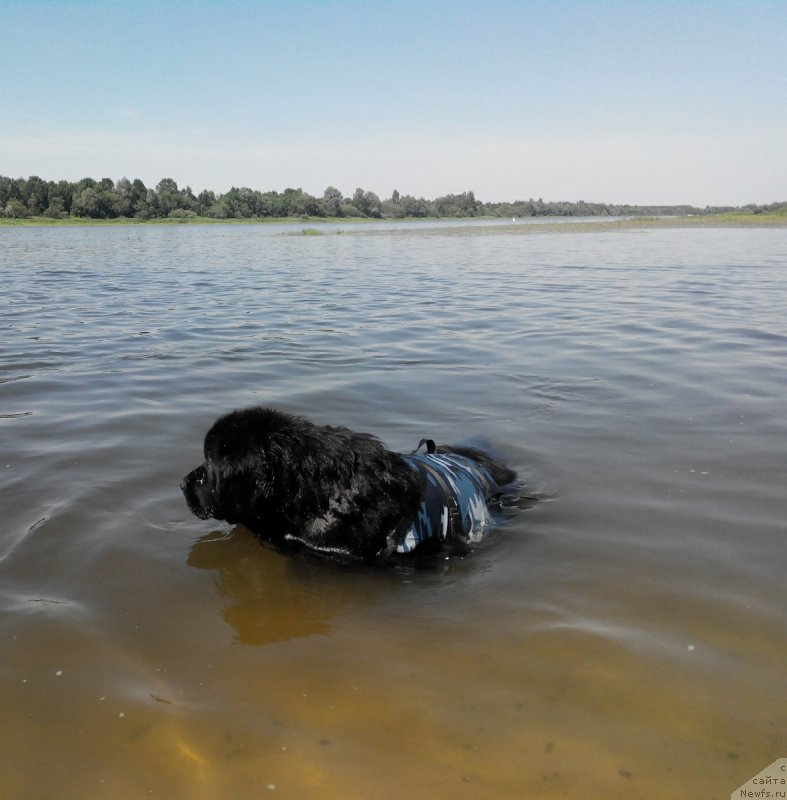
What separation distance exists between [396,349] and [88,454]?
192 inches

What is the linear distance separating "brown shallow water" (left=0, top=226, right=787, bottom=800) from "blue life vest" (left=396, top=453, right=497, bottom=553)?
6.9 inches

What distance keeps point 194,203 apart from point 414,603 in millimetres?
115449

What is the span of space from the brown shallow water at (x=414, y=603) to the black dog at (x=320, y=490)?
8.3 inches

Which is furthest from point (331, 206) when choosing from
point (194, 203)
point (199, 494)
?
point (199, 494)

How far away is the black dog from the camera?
11.7 feet

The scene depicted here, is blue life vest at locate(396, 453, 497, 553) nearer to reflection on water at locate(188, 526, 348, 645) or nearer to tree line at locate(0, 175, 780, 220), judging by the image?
reflection on water at locate(188, 526, 348, 645)

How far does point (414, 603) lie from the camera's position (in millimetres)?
3338

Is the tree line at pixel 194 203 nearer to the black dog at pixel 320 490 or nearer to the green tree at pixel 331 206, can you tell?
the green tree at pixel 331 206

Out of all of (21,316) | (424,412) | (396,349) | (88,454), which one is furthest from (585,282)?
(88,454)

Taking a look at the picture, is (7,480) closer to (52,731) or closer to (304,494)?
(304,494)

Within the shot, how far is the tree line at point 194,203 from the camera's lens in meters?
91.4

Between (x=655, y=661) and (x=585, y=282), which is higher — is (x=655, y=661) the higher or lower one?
the lower one

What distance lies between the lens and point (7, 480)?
465 cm

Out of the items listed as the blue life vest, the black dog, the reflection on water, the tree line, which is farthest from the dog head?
the tree line
